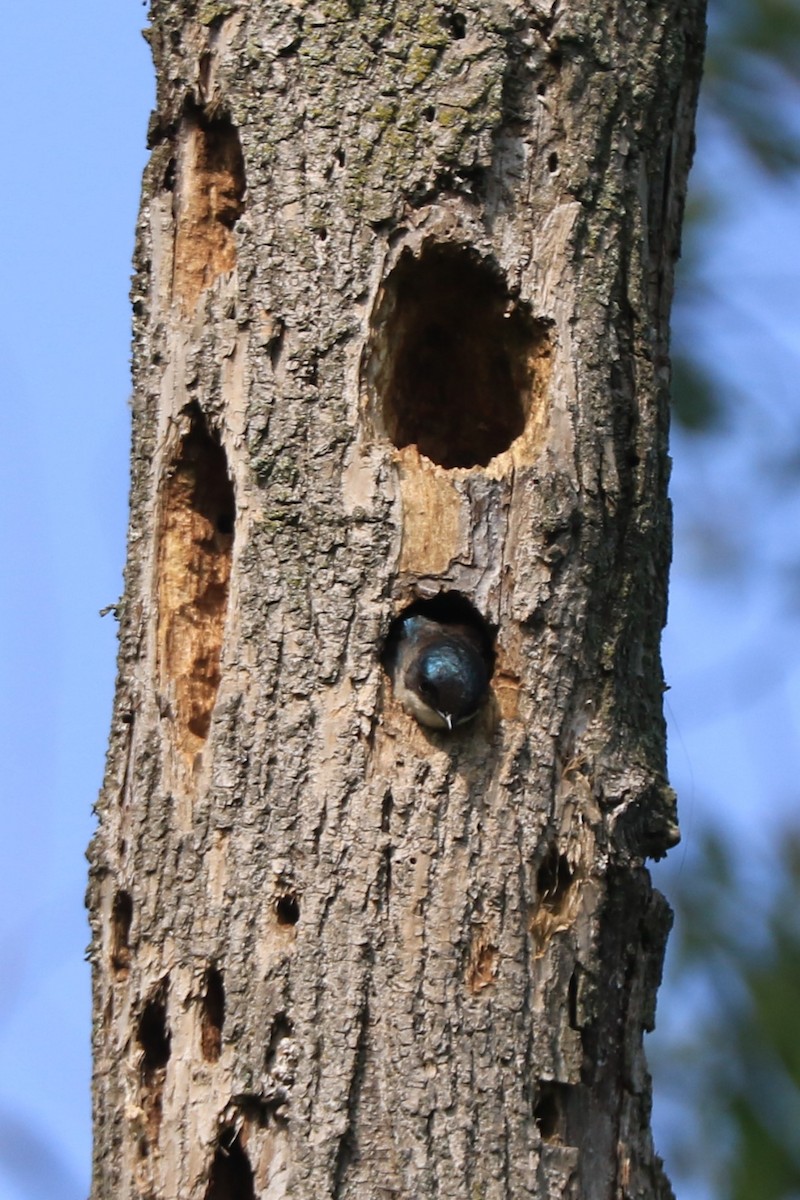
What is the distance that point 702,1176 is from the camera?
5.18 meters

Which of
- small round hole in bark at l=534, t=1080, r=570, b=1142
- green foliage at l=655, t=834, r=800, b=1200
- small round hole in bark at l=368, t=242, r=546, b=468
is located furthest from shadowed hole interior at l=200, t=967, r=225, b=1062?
green foliage at l=655, t=834, r=800, b=1200

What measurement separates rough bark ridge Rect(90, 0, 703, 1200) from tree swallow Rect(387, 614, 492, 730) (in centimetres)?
3

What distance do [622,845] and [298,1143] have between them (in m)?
0.69

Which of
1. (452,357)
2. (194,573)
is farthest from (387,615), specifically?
(452,357)

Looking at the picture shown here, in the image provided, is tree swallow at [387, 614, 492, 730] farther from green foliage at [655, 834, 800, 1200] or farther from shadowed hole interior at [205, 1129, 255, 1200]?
green foliage at [655, 834, 800, 1200]

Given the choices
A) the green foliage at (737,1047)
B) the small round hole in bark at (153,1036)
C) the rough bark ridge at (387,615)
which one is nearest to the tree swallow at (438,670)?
the rough bark ridge at (387,615)

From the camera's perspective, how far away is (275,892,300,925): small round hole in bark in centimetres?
237

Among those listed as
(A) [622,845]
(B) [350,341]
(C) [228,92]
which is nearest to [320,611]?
(B) [350,341]

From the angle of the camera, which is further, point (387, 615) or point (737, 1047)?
point (737, 1047)

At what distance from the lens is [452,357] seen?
9.44 ft

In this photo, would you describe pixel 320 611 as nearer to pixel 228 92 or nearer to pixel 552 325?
pixel 552 325

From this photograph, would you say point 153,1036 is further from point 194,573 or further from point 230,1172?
point 194,573

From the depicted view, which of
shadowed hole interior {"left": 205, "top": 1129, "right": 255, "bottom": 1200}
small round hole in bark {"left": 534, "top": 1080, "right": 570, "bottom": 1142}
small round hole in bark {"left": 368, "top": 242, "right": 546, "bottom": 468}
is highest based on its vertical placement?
small round hole in bark {"left": 368, "top": 242, "right": 546, "bottom": 468}

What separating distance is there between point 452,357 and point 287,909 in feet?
3.54
